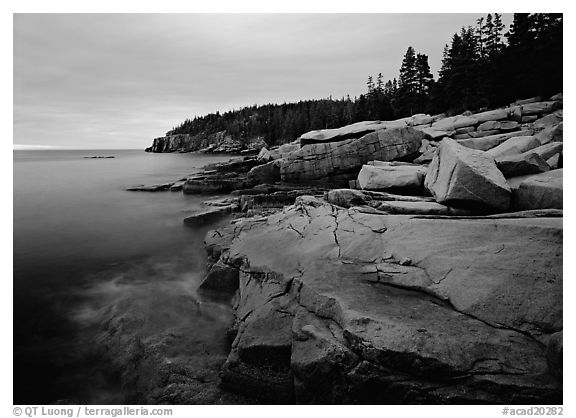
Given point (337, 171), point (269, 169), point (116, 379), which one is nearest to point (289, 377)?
point (116, 379)

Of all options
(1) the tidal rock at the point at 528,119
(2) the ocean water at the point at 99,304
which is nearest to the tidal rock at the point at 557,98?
(1) the tidal rock at the point at 528,119

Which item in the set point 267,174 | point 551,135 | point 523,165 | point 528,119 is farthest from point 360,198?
point 528,119

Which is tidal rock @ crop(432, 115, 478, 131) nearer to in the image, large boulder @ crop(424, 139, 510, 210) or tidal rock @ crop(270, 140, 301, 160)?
tidal rock @ crop(270, 140, 301, 160)

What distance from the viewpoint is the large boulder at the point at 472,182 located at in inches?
234

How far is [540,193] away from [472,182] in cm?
118

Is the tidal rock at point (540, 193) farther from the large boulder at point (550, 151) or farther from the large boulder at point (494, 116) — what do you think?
the large boulder at point (494, 116)

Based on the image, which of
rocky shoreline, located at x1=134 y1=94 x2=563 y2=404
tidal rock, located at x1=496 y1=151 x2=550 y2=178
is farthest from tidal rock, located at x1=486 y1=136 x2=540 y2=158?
tidal rock, located at x1=496 y1=151 x2=550 y2=178

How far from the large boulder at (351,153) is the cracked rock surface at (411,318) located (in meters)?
13.3

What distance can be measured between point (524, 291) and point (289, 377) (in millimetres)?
3292

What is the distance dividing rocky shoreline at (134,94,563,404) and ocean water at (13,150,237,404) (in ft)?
3.64

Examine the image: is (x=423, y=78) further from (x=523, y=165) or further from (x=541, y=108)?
(x=523, y=165)

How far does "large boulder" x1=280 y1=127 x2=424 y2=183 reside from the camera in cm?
1819

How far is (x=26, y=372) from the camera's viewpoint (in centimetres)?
540
